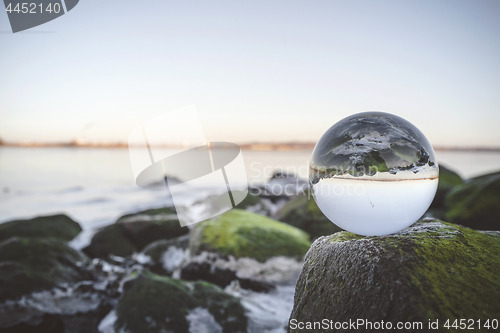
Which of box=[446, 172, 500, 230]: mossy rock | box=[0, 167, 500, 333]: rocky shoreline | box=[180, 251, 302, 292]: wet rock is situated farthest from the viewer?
box=[446, 172, 500, 230]: mossy rock

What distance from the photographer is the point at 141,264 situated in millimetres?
7594

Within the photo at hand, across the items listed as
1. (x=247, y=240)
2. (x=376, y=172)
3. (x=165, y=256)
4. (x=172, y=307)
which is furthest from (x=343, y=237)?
(x=165, y=256)

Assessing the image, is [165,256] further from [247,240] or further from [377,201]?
Answer: [377,201]

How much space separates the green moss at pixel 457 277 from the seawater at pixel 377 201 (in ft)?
0.82

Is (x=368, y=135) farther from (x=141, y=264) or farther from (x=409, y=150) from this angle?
(x=141, y=264)

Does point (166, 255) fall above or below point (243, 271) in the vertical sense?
below

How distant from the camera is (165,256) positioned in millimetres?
7785

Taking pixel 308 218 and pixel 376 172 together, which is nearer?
→ pixel 376 172

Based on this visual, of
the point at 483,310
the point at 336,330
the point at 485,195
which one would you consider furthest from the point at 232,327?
the point at 485,195

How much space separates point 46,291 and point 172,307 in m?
2.78

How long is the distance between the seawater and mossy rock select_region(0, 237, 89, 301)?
5.67 metres

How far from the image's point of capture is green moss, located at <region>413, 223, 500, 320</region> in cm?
181

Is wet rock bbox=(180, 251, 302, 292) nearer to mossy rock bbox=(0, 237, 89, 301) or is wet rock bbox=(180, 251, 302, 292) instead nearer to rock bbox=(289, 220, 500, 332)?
mossy rock bbox=(0, 237, 89, 301)

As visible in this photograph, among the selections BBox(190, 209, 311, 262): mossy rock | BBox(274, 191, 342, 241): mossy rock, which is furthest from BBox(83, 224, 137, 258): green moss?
BBox(274, 191, 342, 241): mossy rock
